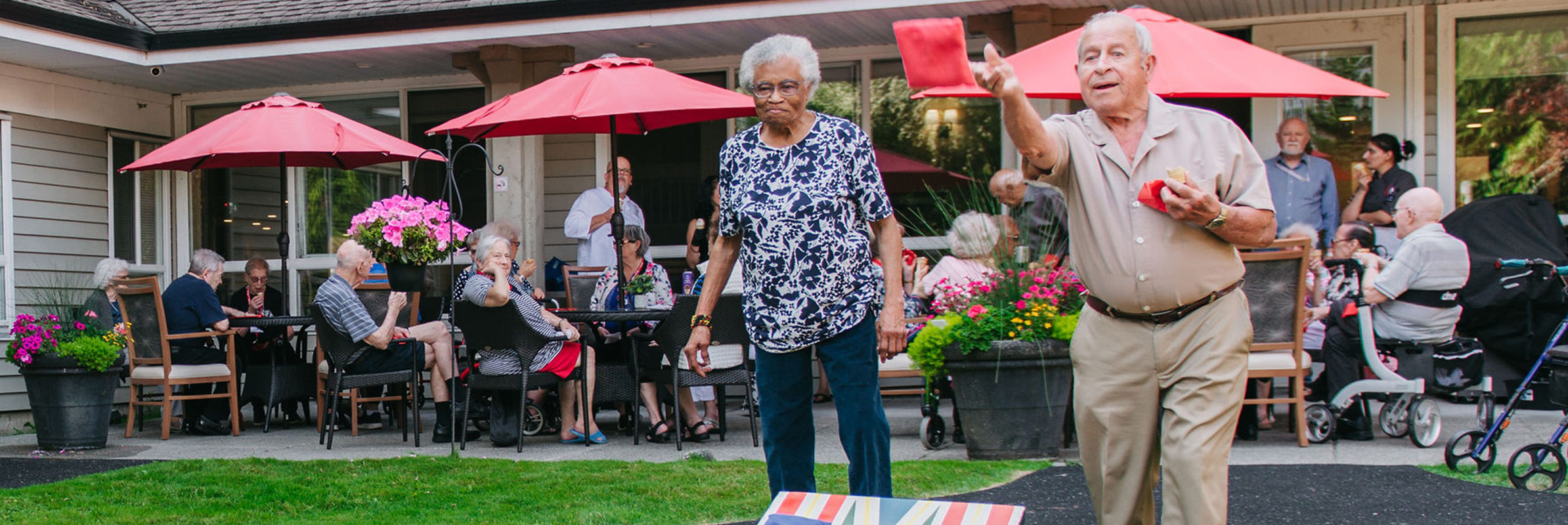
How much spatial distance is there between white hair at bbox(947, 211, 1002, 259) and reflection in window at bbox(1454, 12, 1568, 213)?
410 centimetres

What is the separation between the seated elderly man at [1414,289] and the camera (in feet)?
20.8

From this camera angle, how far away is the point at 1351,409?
6465 millimetres

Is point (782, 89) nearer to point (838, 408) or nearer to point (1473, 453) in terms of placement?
point (838, 408)

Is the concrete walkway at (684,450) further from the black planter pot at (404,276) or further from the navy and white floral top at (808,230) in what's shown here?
the navy and white floral top at (808,230)

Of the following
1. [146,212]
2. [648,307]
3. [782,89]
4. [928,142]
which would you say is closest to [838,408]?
[782,89]

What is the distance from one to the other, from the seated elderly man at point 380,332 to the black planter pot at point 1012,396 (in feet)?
9.71

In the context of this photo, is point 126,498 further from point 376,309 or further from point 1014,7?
point 1014,7

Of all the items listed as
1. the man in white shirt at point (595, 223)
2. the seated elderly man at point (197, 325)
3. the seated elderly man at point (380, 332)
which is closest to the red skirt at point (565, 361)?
the seated elderly man at point (380, 332)

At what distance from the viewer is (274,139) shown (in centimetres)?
844

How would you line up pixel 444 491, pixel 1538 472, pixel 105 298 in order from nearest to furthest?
1. pixel 1538 472
2. pixel 444 491
3. pixel 105 298

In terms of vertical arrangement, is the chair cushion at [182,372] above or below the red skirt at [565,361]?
below

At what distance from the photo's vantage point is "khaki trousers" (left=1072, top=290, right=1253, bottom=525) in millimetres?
2885

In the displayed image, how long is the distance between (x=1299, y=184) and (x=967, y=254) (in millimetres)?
2818

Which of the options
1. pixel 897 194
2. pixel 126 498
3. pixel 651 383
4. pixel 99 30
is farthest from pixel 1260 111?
pixel 99 30
